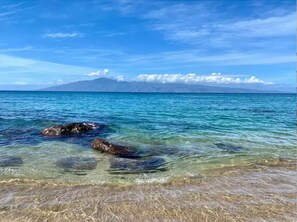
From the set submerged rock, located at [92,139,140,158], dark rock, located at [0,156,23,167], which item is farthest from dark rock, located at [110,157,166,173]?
dark rock, located at [0,156,23,167]

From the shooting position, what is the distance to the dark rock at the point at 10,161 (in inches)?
505

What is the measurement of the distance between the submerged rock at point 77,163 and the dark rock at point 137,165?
84 cm

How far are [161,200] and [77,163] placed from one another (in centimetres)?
540

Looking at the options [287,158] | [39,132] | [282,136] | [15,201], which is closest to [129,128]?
[39,132]

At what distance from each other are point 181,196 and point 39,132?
14.8 meters

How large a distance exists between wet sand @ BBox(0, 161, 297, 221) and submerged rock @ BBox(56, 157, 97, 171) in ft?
7.06

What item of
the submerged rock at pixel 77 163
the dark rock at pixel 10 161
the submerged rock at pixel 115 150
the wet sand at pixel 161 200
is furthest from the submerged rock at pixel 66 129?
the wet sand at pixel 161 200

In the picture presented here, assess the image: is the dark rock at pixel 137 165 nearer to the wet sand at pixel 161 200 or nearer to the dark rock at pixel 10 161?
the wet sand at pixel 161 200

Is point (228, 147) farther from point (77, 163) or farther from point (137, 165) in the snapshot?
point (77, 163)

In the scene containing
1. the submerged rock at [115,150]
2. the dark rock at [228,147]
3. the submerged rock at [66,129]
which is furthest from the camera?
the submerged rock at [66,129]

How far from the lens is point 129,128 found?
24828mm

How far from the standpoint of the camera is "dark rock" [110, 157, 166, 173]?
40.7 feet

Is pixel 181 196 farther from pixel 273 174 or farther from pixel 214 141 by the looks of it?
pixel 214 141

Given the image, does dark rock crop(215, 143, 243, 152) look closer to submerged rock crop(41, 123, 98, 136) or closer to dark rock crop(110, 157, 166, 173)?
dark rock crop(110, 157, 166, 173)
